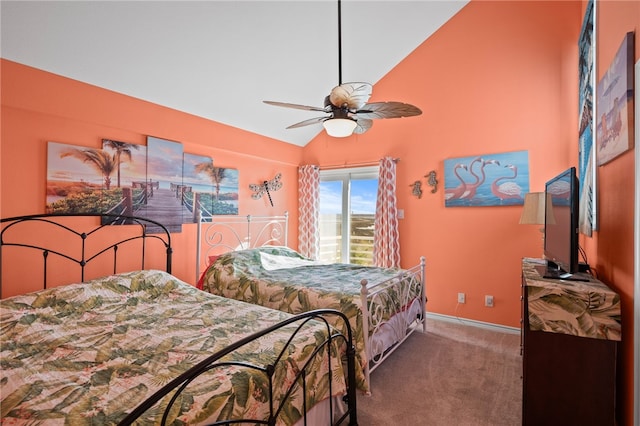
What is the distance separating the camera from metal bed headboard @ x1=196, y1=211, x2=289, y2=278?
140 inches

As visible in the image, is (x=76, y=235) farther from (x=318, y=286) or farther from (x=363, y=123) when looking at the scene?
(x=363, y=123)

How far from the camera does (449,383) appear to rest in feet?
7.93

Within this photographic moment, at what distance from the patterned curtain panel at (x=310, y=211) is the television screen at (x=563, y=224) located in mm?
3025

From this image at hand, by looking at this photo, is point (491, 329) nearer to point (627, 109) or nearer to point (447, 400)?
point (447, 400)

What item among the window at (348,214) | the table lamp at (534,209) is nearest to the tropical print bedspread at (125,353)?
the table lamp at (534,209)

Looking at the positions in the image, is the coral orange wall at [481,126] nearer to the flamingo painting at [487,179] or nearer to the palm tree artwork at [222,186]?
the flamingo painting at [487,179]

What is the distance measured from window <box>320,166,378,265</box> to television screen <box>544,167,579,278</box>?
2.38m

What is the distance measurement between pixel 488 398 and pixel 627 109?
2.01 m

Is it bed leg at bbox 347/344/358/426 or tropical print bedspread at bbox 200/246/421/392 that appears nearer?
bed leg at bbox 347/344/358/426

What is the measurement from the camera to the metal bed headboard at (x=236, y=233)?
11.7 ft

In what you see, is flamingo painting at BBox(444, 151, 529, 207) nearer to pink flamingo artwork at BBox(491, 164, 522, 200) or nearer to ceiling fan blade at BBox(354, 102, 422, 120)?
pink flamingo artwork at BBox(491, 164, 522, 200)

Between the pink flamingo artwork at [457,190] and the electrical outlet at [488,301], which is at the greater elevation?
the pink flamingo artwork at [457,190]

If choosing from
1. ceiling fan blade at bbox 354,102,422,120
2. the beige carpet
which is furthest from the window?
ceiling fan blade at bbox 354,102,422,120

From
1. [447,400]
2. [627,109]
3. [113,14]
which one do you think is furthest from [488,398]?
[113,14]
